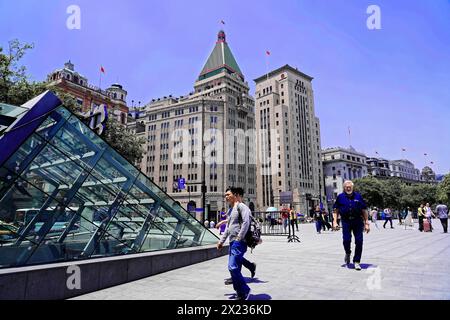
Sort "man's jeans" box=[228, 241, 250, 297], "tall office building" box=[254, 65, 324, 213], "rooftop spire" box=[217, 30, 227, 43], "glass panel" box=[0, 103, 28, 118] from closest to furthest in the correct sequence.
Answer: "man's jeans" box=[228, 241, 250, 297]
"glass panel" box=[0, 103, 28, 118]
"tall office building" box=[254, 65, 324, 213]
"rooftop spire" box=[217, 30, 227, 43]

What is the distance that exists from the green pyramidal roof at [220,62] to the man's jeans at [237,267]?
86.3m

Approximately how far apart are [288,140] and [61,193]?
93091 mm

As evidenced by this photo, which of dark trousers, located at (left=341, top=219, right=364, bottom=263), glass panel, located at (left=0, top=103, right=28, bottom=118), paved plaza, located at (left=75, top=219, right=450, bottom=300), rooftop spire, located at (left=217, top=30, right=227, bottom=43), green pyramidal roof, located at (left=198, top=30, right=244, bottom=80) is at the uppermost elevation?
rooftop spire, located at (left=217, top=30, right=227, bottom=43)

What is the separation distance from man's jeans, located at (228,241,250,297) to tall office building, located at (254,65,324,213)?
87134 millimetres

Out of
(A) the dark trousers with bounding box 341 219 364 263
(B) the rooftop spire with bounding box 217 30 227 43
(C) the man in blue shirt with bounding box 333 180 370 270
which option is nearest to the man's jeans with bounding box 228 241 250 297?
(C) the man in blue shirt with bounding box 333 180 370 270

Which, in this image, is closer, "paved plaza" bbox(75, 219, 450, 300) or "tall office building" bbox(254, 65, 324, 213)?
"paved plaza" bbox(75, 219, 450, 300)

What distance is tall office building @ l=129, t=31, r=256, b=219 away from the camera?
72812mm

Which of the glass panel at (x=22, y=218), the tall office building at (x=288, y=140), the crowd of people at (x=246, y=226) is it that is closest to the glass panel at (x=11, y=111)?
the glass panel at (x=22, y=218)

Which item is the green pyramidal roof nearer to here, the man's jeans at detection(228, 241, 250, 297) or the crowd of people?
the crowd of people

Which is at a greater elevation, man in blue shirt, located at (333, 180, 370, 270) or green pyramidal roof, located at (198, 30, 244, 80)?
green pyramidal roof, located at (198, 30, 244, 80)

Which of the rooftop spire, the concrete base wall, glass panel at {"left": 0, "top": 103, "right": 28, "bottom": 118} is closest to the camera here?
the concrete base wall

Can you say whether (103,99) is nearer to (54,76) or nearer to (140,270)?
(54,76)
